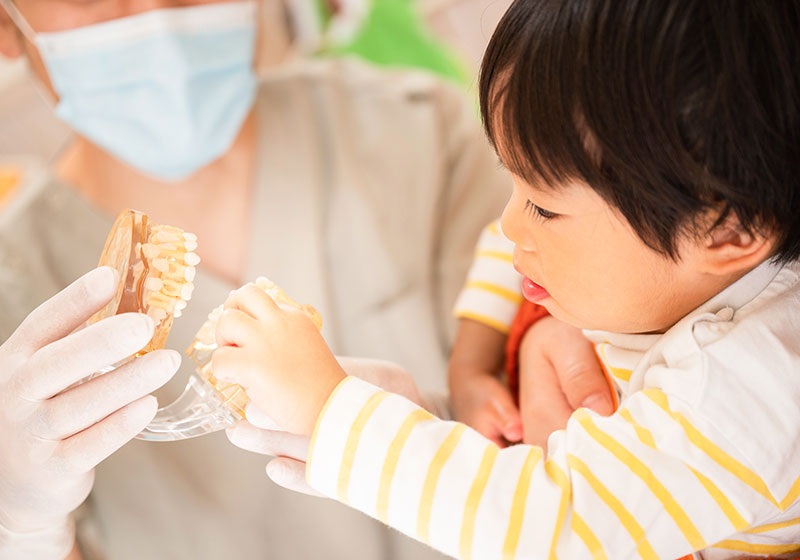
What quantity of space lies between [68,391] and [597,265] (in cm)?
41

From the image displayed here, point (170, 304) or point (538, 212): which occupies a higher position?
point (538, 212)

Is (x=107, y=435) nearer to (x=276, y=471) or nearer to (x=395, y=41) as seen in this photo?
(x=276, y=471)

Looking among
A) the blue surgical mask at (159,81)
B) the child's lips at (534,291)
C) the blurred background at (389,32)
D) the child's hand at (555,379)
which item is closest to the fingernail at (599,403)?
the child's hand at (555,379)

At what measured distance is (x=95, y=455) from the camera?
0.59 metres

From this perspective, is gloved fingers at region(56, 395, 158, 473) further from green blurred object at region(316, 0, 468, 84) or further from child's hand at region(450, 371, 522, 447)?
green blurred object at region(316, 0, 468, 84)

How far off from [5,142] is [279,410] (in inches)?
35.7

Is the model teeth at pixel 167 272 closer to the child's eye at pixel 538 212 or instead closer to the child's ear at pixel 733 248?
the child's eye at pixel 538 212

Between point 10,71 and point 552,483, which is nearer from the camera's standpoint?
point 552,483

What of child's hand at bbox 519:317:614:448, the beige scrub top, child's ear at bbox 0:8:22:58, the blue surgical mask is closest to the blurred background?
the beige scrub top

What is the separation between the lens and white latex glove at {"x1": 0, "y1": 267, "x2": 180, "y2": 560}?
54 centimetres

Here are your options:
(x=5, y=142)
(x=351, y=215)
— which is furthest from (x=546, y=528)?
(x=5, y=142)

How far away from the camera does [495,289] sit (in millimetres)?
817

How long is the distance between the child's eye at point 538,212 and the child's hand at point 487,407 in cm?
22

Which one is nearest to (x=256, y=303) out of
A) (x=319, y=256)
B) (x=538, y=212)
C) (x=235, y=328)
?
(x=235, y=328)
